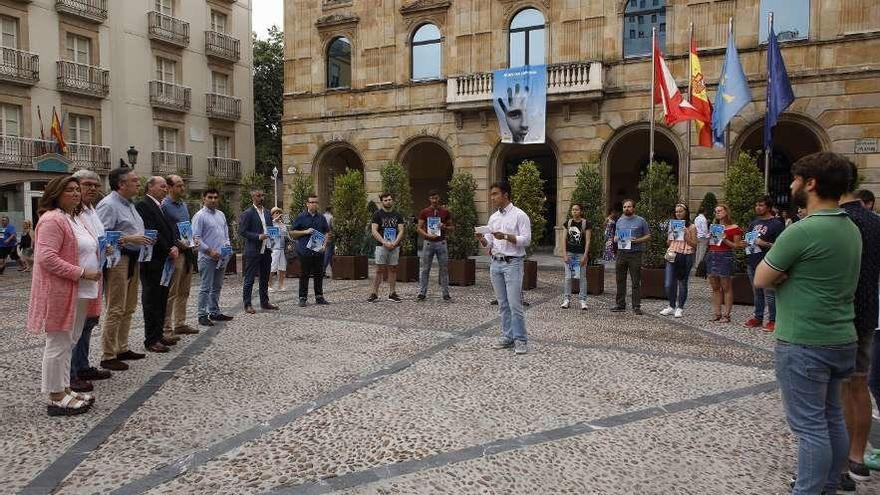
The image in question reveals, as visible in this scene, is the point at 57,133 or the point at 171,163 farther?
the point at 171,163

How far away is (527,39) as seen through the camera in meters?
20.9

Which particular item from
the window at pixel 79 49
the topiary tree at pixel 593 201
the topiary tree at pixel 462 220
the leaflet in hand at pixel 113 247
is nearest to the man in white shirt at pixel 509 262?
the leaflet in hand at pixel 113 247

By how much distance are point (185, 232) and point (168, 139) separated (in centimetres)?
2494

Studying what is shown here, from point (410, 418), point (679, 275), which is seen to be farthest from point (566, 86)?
point (410, 418)

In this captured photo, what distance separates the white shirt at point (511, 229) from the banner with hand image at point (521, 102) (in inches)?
544

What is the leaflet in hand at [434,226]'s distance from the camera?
1095 centimetres

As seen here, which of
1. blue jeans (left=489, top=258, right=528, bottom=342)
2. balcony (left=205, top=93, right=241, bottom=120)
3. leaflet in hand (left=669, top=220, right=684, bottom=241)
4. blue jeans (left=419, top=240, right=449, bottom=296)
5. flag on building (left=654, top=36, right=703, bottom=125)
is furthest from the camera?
balcony (left=205, top=93, right=241, bottom=120)

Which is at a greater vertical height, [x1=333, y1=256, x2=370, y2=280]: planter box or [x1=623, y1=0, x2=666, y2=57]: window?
[x1=623, y1=0, x2=666, y2=57]: window

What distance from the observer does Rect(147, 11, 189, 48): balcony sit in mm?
27938

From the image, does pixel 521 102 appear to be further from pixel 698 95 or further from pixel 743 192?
pixel 743 192

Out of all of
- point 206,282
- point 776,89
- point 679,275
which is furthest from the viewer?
point 776,89

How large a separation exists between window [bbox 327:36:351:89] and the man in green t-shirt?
22421 mm

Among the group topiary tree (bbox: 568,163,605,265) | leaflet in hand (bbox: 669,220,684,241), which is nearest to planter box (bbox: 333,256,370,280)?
topiary tree (bbox: 568,163,605,265)

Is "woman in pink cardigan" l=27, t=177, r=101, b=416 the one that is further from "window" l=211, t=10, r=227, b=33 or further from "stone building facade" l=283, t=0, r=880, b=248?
"window" l=211, t=10, r=227, b=33
